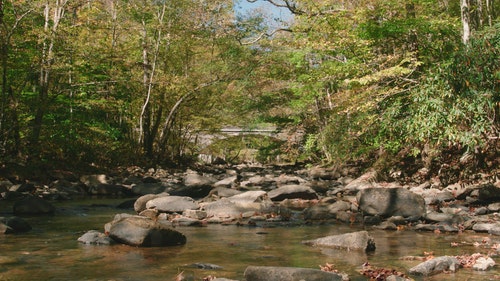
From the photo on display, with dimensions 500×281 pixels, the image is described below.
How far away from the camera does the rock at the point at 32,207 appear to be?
9867mm

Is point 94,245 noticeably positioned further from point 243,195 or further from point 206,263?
point 243,195

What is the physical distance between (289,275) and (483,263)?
2.29m

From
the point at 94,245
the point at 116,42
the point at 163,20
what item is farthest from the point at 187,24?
the point at 94,245

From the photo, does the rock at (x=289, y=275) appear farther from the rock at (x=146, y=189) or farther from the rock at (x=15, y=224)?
the rock at (x=146, y=189)

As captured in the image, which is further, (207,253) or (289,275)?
(207,253)

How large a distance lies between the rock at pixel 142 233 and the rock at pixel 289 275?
2324mm

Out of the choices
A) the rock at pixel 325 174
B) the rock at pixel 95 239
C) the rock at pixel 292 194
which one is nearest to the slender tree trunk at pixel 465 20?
the rock at pixel 292 194

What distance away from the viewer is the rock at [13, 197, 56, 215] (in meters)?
9.87

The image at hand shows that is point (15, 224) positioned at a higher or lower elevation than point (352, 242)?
higher

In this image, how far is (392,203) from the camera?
9.47 meters

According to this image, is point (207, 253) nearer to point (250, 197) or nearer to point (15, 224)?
point (15, 224)

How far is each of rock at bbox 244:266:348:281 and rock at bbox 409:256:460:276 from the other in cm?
93

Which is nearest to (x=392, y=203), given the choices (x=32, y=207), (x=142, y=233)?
(x=142, y=233)

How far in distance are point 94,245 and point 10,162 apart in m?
9.71
